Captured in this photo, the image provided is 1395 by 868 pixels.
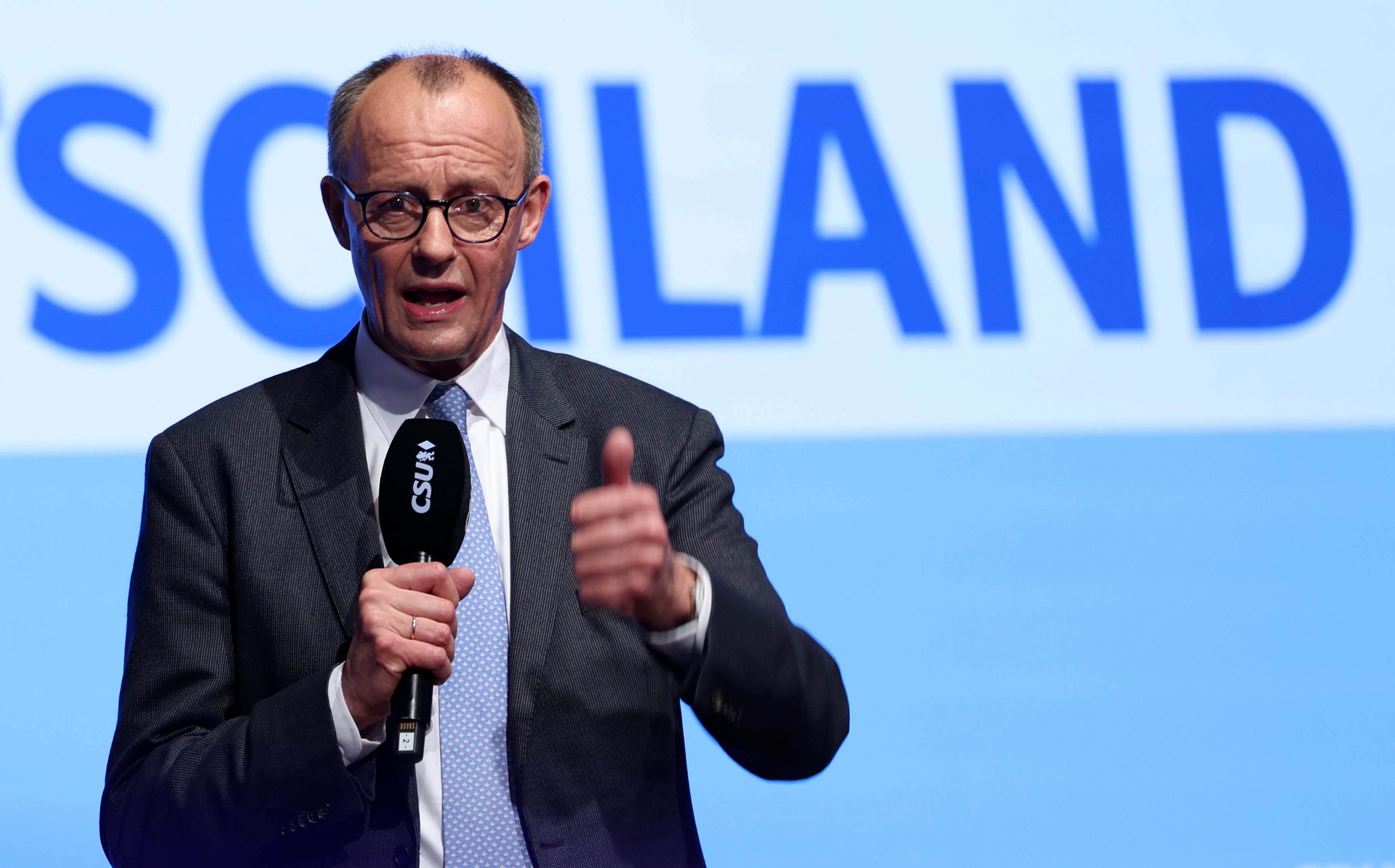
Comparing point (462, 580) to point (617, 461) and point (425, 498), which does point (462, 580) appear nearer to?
point (425, 498)

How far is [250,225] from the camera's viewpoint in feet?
10.6

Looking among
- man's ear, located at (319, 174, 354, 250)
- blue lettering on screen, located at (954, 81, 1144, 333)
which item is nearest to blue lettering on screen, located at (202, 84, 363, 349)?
man's ear, located at (319, 174, 354, 250)

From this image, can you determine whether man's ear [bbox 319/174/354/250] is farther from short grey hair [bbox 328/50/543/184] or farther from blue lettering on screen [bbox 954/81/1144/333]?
blue lettering on screen [bbox 954/81/1144/333]

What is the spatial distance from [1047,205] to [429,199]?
206 centimetres

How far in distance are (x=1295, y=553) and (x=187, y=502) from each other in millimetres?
2797

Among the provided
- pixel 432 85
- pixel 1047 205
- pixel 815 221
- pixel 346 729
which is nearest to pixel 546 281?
pixel 815 221

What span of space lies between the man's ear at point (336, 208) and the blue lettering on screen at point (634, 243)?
141 cm

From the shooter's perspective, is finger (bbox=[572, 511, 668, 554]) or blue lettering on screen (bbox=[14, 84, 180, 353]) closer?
finger (bbox=[572, 511, 668, 554])

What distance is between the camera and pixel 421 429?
160cm

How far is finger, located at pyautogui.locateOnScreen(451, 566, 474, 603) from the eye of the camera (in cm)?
147

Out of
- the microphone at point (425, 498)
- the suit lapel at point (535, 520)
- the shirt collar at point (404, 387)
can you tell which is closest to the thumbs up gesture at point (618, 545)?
the microphone at point (425, 498)

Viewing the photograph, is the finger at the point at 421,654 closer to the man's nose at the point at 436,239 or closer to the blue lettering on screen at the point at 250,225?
the man's nose at the point at 436,239

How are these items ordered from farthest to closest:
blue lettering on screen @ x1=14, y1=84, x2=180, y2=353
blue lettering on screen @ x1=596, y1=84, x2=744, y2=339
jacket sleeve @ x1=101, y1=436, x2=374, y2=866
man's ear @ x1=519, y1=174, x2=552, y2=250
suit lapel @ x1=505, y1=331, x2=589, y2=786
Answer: blue lettering on screen @ x1=596, y1=84, x2=744, y2=339
blue lettering on screen @ x1=14, y1=84, x2=180, y2=353
man's ear @ x1=519, y1=174, x2=552, y2=250
suit lapel @ x1=505, y1=331, x2=589, y2=786
jacket sleeve @ x1=101, y1=436, x2=374, y2=866

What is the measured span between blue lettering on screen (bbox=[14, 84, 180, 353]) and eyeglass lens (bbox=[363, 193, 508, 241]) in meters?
1.62
